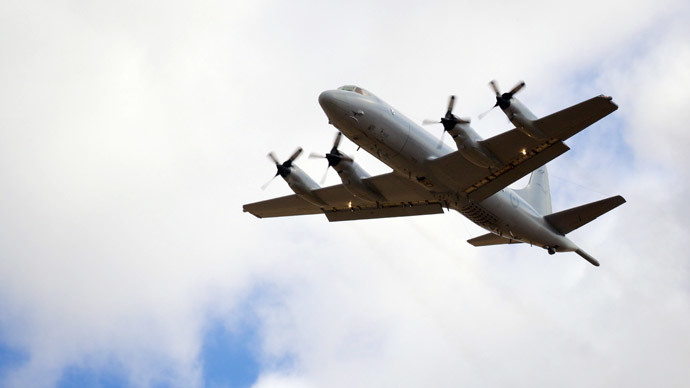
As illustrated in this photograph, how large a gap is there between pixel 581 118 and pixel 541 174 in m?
12.6

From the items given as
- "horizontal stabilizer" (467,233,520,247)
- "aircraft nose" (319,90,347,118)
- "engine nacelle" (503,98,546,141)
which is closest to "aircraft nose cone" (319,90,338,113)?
"aircraft nose" (319,90,347,118)

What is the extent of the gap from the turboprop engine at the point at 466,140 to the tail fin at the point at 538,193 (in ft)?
28.9

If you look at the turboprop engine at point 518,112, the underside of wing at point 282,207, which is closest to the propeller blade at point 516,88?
the turboprop engine at point 518,112

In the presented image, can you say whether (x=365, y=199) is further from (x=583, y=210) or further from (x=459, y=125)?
(x=583, y=210)

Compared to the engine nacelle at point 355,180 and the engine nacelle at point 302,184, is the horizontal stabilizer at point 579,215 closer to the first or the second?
the engine nacelle at point 355,180

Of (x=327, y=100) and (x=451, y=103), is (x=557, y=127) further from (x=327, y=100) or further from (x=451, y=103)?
(x=327, y=100)

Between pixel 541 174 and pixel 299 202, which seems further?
pixel 541 174

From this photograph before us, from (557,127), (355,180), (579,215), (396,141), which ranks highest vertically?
(557,127)

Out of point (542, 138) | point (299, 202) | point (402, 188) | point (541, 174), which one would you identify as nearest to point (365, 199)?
point (402, 188)

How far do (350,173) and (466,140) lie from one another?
18.5 ft

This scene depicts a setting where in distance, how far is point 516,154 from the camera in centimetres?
2658

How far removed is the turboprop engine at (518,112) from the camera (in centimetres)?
2436

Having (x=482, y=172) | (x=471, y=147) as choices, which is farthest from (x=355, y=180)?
(x=471, y=147)

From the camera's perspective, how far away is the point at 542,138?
81.6 feet
